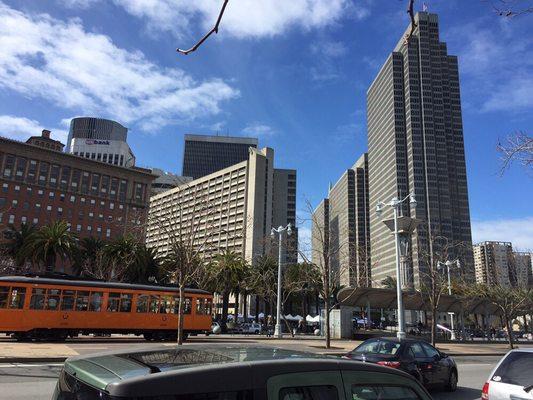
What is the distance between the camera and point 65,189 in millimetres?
115438

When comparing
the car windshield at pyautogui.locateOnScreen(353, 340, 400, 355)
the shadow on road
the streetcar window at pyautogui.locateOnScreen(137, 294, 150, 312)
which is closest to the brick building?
the streetcar window at pyautogui.locateOnScreen(137, 294, 150, 312)

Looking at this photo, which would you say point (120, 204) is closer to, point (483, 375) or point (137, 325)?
point (137, 325)

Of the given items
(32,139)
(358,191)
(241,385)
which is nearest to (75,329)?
(241,385)

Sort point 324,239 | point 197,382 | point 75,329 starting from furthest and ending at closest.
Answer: point 324,239, point 75,329, point 197,382

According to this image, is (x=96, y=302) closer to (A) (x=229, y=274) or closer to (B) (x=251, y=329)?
(B) (x=251, y=329)

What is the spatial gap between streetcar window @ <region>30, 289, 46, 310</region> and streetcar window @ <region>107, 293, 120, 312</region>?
3365mm

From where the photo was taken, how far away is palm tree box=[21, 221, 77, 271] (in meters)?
47.7

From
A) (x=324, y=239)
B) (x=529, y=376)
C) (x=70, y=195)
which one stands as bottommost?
(x=529, y=376)

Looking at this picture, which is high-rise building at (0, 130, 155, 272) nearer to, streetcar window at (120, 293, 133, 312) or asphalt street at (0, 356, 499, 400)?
streetcar window at (120, 293, 133, 312)

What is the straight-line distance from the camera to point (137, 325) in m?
26.6

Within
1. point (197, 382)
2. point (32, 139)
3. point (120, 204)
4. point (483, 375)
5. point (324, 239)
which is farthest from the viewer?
point (32, 139)

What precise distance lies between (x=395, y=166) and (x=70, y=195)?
275 ft

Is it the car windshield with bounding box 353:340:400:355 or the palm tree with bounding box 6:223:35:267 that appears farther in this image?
the palm tree with bounding box 6:223:35:267

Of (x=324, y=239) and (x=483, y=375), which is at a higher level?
(x=324, y=239)
